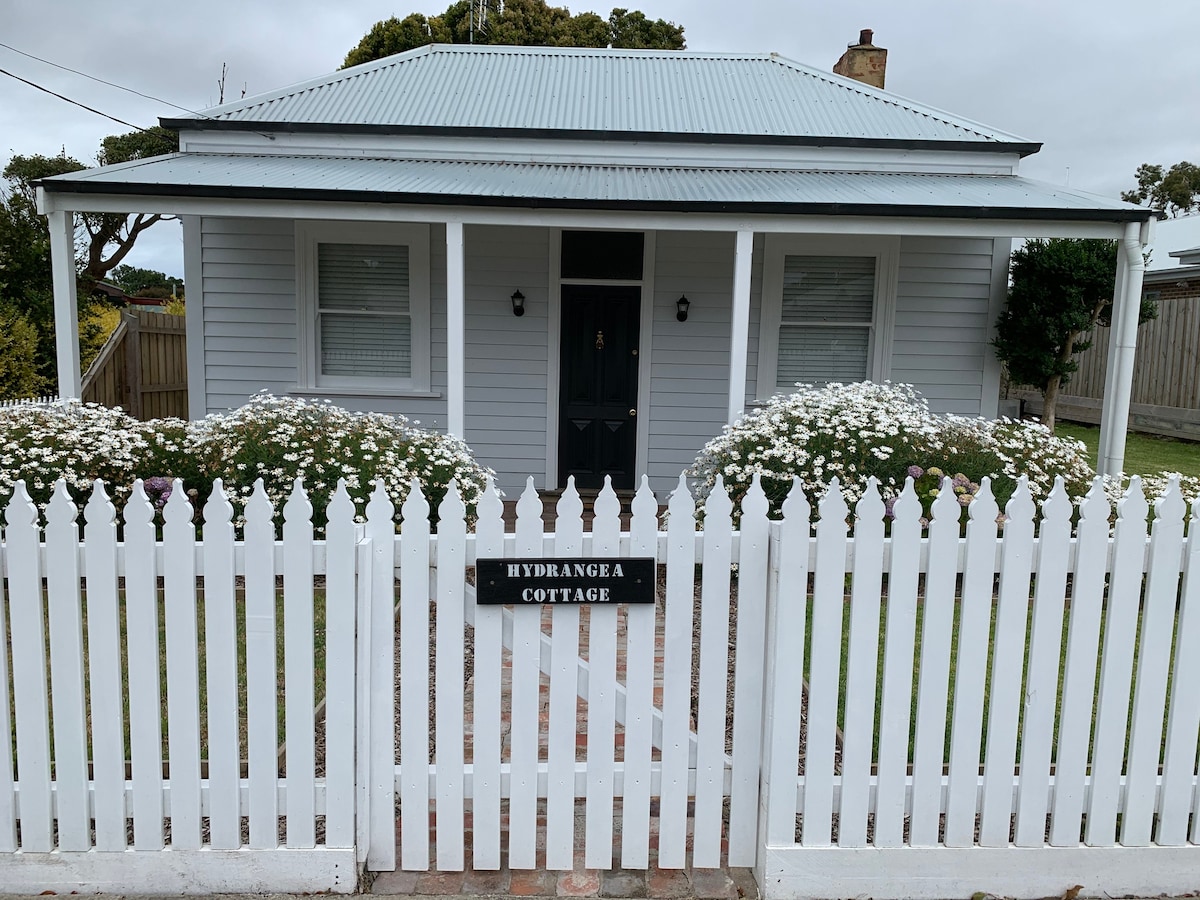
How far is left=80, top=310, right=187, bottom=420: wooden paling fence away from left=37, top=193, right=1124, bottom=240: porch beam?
11.4 feet

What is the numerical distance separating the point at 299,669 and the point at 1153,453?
45.4ft

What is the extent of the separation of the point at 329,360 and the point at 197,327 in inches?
56.8

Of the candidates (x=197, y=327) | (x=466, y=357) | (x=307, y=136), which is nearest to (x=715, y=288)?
(x=466, y=357)

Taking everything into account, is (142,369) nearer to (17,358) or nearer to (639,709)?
(17,358)

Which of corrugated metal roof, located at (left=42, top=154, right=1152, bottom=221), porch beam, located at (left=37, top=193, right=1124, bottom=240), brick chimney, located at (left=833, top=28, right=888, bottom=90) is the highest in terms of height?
brick chimney, located at (left=833, top=28, right=888, bottom=90)

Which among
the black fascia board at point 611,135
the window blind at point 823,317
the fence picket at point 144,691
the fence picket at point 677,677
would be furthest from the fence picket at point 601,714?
the black fascia board at point 611,135

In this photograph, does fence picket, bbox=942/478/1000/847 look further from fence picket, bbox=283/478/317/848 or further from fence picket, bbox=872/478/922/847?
fence picket, bbox=283/478/317/848

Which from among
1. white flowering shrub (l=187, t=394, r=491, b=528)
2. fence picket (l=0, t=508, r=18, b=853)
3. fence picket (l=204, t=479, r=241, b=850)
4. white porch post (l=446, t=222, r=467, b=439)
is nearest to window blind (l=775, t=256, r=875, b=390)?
white porch post (l=446, t=222, r=467, b=439)

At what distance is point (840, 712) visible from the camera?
13.6 feet

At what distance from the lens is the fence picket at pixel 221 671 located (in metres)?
2.48

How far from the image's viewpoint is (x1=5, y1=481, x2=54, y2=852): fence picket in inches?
97.7

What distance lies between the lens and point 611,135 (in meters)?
9.32

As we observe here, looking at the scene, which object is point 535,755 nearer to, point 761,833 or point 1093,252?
point 761,833

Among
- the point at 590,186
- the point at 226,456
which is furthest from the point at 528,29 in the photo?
the point at 226,456
